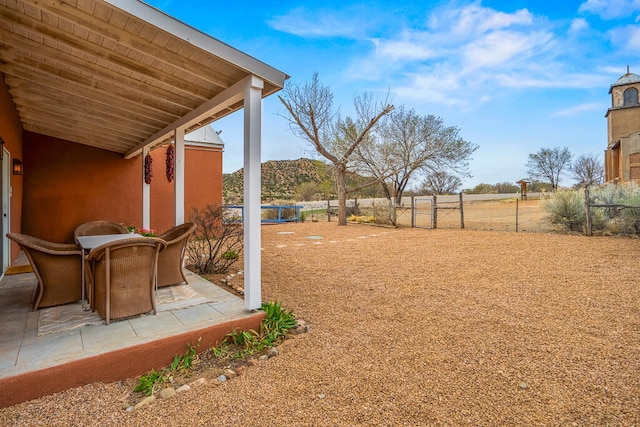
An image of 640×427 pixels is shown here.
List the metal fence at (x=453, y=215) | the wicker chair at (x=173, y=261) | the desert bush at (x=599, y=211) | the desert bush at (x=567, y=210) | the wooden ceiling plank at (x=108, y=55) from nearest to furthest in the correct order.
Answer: the wooden ceiling plank at (x=108, y=55)
the wicker chair at (x=173, y=261)
the desert bush at (x=599, y=211)
the desert bush at (x=567, y=210)
the metal fence at (x=453, y=215)

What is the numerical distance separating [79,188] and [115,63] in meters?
5.45

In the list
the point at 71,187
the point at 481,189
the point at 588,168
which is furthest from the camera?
the point at 481,189

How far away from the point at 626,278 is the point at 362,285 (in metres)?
3.58

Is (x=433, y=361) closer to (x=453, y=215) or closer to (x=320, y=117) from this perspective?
(x=320, y=117)

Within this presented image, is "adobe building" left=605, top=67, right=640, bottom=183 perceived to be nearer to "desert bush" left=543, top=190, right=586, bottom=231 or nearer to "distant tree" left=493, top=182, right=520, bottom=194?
"distant tree" left=493, top=182, right=520, bottom=194

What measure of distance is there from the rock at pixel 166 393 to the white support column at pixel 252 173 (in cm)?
105

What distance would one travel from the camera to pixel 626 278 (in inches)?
178

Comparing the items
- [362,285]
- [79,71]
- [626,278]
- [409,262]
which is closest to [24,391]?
[79,71]

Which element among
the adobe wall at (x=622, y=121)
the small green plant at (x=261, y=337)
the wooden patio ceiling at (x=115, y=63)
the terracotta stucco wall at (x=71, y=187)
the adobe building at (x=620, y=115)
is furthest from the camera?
the adobe wall at (x=622, y=121)

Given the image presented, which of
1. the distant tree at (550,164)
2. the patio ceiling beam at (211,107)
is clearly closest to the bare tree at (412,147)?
the patio ceiling beam at (211,107)

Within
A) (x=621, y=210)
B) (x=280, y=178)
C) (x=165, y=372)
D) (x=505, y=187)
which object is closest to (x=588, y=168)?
(x=505, y=187)

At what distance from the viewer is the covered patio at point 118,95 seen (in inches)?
90.7

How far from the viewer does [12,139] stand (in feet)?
16.5

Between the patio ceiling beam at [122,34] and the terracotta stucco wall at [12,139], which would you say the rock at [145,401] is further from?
the terracotta stucco wall at [12,139]
